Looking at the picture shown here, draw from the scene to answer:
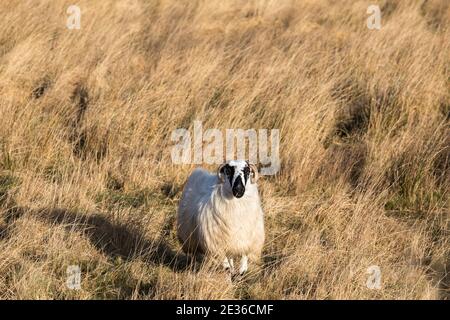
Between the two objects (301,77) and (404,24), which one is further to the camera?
(404,24)

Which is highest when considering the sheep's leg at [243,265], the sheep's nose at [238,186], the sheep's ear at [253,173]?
the sheep's ear at [253,173]

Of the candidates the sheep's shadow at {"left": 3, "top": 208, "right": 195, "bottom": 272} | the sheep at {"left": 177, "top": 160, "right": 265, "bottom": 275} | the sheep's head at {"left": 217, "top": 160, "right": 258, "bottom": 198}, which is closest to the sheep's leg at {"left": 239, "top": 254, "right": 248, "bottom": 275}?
the sheep at {"left": 177, "top": 160, "right": 265, "bottom": 275}

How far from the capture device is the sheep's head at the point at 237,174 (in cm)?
495

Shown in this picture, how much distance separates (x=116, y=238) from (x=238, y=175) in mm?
1326

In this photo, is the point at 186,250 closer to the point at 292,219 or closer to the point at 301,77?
the point at 292,219

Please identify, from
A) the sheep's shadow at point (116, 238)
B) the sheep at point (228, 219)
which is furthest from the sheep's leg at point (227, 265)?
the sheep's shadow at point (116, 238)

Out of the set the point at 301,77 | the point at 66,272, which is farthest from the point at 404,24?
the point at 66,272

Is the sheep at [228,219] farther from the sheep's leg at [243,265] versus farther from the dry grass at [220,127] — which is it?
the dry grass at [220,127]

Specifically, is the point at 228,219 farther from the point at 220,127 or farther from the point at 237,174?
the point at 220,127

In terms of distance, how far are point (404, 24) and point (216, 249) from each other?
6146mm

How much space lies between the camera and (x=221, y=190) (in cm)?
519

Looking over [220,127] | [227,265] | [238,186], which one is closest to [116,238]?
[227,265]

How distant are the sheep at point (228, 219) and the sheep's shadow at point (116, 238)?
0.31m
